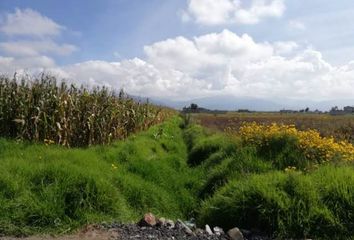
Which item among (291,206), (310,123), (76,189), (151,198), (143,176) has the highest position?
(310,123)

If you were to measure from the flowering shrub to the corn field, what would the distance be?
461 cm

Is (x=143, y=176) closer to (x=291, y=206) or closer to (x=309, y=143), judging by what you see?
(x=309, y=143)

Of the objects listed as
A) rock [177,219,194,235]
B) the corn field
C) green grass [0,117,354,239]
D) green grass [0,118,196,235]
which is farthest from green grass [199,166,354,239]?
the corn field

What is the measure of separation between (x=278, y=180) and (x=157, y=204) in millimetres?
2976

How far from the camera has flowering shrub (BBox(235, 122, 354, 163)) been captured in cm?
997

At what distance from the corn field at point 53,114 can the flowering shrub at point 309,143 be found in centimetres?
461

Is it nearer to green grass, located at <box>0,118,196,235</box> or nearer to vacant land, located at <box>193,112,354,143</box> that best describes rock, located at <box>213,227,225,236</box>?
green grass, located at <box>0,118,196,235</box>

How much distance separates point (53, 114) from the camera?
12.3 metres

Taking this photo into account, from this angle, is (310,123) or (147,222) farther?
(310,123)

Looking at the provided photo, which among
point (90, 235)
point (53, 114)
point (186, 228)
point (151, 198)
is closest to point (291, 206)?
point (186, 228)

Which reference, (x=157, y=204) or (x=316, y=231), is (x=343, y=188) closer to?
(x=316, y=231)

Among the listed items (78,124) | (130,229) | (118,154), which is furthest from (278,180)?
(78,124)

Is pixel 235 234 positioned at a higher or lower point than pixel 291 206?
lower

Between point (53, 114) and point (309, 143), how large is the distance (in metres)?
6.81
